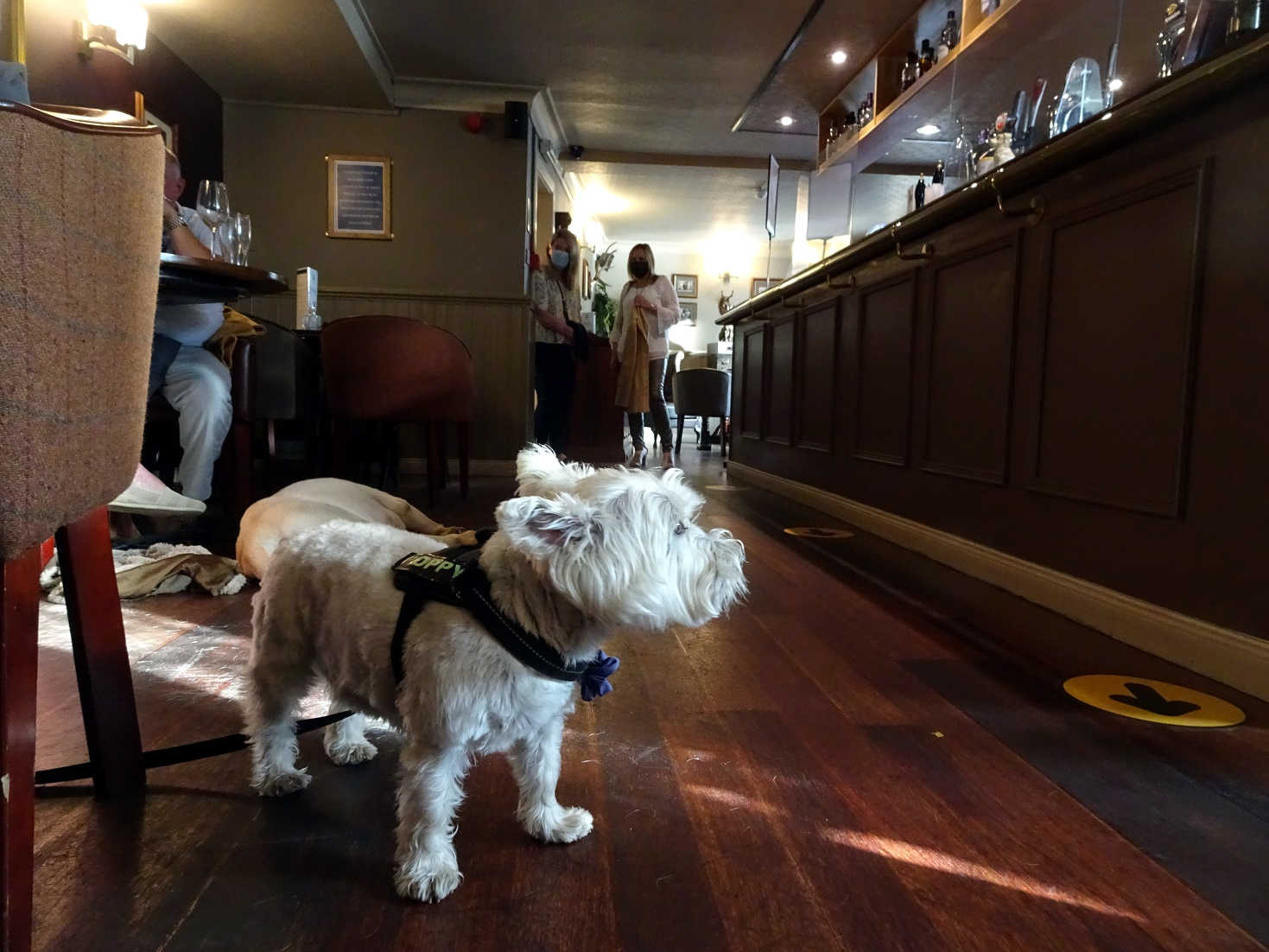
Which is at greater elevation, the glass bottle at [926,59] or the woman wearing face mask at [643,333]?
the glass bottle at [926,59]

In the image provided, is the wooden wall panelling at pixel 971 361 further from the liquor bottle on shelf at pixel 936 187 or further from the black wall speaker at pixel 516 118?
the black wall speaker at pixel 516 118

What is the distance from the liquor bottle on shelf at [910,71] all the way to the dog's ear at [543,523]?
15.0ft

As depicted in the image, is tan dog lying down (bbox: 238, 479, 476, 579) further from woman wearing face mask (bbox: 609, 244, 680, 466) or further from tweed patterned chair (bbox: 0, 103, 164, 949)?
woman wearing face mask (bbox: 609, 244, 680, 466)

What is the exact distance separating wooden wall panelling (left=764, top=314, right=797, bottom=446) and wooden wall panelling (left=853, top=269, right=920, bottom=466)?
36.5 inches

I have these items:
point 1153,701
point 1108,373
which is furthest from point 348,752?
point 1108,373

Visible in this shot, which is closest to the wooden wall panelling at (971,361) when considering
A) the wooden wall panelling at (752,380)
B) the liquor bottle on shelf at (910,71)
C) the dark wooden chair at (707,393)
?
the wooden wall panelling at (752,380)

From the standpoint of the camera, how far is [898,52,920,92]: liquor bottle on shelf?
14.9 ft

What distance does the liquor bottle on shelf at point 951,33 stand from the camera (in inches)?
157

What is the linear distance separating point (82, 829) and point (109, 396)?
62cm

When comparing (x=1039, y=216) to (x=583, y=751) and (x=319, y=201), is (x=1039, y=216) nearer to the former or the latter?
(x=583, y=751)

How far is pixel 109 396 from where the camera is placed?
79 cm

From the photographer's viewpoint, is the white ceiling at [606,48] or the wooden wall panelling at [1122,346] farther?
the white ceiling at [606,48]

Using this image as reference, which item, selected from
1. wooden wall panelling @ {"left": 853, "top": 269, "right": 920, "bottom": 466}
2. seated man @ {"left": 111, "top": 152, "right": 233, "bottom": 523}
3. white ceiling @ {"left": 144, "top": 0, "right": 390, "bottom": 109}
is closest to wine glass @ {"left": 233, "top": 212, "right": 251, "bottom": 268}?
seated man @ {"left": 111, "top": 152, "right": 233, "bottom": 523}

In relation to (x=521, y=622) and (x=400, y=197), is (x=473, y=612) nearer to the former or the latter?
(x=521, y=622)
